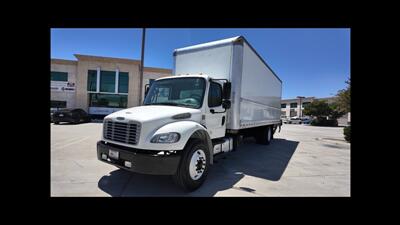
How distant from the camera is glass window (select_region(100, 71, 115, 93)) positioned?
82.7 feet

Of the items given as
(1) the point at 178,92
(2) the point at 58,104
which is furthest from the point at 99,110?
(1) the point at 178,92

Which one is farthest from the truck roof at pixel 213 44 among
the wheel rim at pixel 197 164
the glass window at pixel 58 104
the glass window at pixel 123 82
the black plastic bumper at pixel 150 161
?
the glass window at pixel 58 104

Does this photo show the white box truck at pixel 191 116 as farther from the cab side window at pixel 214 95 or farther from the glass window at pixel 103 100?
the glass window at pixel 103 100

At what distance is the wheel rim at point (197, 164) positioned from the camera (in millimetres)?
3605

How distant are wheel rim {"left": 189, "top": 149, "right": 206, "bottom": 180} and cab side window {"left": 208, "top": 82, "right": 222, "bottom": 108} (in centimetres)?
129

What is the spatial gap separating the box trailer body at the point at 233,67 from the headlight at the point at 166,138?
2.27 meters

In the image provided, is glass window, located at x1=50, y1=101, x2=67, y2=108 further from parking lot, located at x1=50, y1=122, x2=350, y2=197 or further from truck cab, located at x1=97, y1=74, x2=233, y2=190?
truck cab, located at x1=97, y1=74, x2=233, y2=190

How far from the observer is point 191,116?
13.1 feet

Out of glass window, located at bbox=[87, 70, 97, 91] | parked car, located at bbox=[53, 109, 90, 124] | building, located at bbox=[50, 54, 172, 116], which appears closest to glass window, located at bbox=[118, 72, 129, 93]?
building, located at bbox=[50, 54, 172, 116]

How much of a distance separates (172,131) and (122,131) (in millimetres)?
1036

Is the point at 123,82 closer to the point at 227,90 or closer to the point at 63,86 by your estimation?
the point at 63,86

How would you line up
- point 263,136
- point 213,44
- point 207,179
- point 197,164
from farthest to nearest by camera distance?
point 263,136, point 213,44, point 207,179, point 197,164
